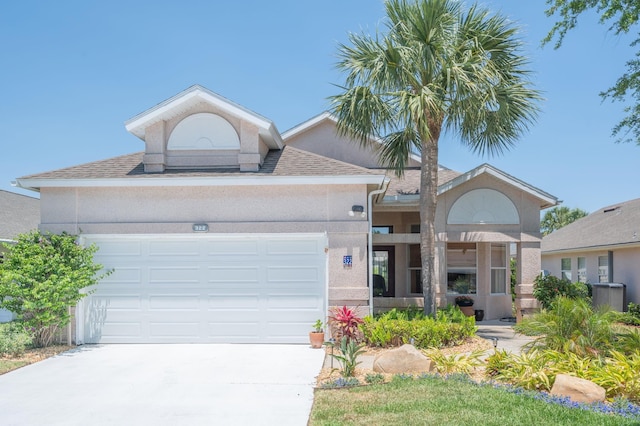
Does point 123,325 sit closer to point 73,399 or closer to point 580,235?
point 73,399

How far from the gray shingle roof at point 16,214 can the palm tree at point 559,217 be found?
1496 inches

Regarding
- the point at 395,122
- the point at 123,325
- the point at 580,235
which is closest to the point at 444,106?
the point at 395,122

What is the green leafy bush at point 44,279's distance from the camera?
441 inches

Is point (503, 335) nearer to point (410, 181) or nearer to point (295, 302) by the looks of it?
point (295, 302)

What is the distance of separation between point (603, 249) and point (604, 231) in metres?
1.65

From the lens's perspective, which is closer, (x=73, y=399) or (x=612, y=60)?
(x=73, y=399)

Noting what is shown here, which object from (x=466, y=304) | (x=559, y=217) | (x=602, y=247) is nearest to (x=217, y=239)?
(x=466, y=304)

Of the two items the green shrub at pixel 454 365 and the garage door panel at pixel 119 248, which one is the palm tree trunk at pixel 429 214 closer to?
the green shrub at pixel 454 365

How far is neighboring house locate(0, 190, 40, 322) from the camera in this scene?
18.4 metres

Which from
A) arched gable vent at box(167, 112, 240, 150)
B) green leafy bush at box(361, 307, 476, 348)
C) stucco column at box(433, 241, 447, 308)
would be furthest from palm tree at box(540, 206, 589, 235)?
arched gable vent at box(167, 112, 240, 150)

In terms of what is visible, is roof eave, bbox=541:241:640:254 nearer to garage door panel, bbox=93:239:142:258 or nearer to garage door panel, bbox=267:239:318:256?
garage door panel, bbox=267:239:318:256

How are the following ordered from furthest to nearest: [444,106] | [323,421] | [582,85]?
[582,85]
[444,106]
[323,421]

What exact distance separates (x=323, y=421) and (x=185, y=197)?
742cm

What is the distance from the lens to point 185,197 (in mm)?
12453
